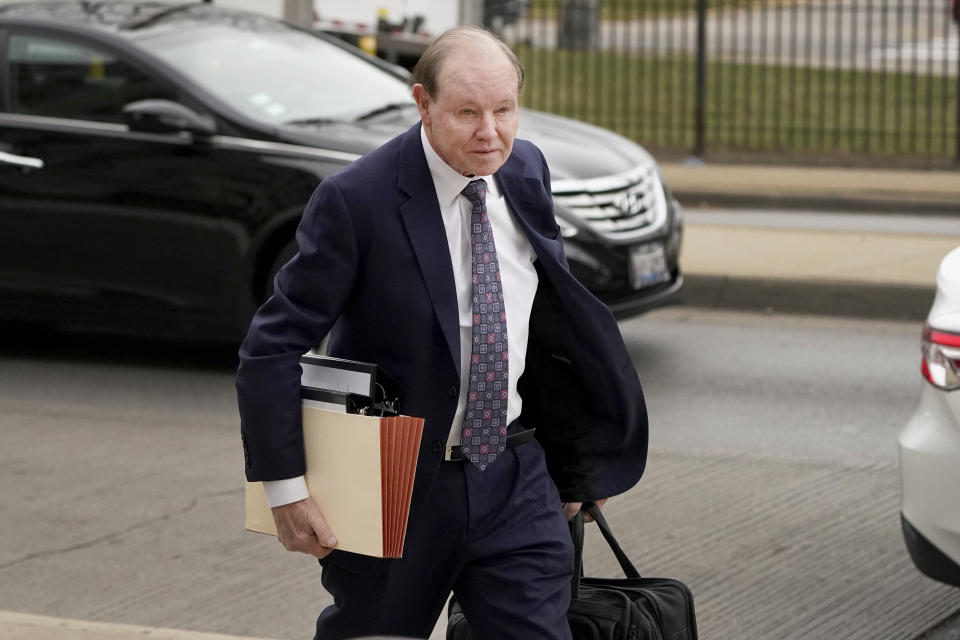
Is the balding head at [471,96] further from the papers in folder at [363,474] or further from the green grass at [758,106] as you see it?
the green grass at [758,106]

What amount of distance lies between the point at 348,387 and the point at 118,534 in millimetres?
2733

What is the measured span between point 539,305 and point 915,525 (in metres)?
1.51

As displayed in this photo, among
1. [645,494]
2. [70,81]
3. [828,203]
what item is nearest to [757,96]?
[828,203]

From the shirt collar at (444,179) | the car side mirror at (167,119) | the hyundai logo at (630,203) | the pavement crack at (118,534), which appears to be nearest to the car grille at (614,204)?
the hyundai logo at (630,203)

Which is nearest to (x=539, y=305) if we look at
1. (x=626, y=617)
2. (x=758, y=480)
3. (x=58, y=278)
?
(x=626, y=617)

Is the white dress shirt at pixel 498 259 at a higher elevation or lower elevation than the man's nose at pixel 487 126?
lower

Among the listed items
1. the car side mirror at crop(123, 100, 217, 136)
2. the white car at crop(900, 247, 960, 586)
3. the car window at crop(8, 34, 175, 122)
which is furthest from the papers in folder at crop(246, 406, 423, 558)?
the car window at crop(8, 34, 175, 122)

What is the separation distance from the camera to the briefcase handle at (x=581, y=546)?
3.37m

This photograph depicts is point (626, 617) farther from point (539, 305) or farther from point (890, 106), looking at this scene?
point (890, 106)

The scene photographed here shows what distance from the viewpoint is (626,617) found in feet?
10.7

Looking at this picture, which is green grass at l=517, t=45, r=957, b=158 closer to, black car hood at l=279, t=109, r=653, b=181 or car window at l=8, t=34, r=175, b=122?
black car hood at l=279, t=109, r=653, b=181

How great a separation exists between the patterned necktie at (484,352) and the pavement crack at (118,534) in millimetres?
2603

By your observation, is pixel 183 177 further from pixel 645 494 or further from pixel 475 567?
pixel 475 567

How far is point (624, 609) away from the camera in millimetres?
3289
